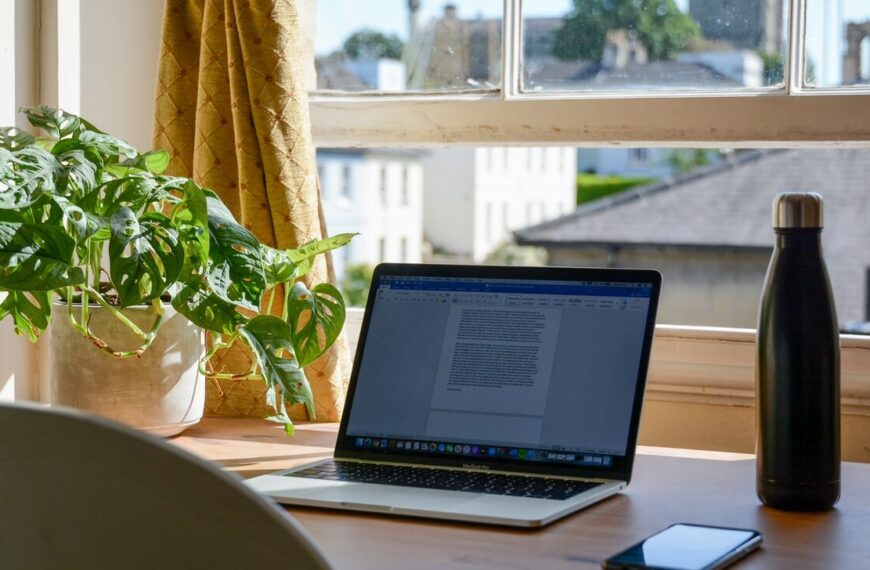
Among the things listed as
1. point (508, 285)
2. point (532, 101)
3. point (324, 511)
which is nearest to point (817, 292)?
point (508, 285)

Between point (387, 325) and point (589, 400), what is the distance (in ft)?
0.80

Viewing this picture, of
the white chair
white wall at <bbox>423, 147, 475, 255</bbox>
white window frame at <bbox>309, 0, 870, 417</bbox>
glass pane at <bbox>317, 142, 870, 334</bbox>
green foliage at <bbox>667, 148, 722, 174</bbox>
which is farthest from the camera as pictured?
green foliage at <bbox>667, 148, 722, 174</bbox>

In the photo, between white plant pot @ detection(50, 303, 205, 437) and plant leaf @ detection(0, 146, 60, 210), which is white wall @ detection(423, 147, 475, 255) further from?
plant leaf @ detection(0, 146, 60, 210)

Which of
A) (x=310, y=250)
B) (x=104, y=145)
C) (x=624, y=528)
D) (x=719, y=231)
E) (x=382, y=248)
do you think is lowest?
(x=382, y=248)

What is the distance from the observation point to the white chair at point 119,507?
19.8 inches

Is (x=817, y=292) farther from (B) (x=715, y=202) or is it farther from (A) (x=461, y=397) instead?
(B) (x=715, y=202)

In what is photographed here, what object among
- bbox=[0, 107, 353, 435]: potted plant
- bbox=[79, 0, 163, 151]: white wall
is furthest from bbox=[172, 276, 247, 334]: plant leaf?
bbox=[79, 0, 163, 151]: white wall

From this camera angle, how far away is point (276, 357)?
1.19 meters

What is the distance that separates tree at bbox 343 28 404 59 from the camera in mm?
1773

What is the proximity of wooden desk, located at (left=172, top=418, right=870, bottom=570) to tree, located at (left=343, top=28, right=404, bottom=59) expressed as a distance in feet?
2.68

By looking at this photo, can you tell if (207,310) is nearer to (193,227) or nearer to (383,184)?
(193,227)

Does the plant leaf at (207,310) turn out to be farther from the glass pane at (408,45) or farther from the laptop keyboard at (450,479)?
the glass pane at (408,45)

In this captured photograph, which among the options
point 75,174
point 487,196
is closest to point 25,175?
point 75,174

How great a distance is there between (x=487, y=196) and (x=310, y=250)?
22.3m
